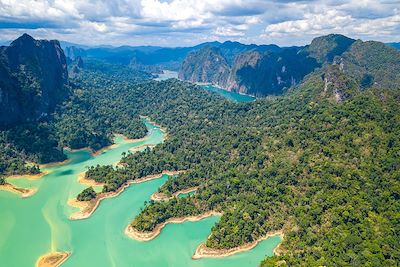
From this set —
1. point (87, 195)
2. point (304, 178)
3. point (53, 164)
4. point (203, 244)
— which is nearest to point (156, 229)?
point (203, 244)

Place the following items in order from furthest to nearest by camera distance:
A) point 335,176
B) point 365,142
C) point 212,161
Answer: point 212,161 < point 365,142 < point 335,176

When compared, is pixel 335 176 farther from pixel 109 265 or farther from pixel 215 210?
pixel 109 265

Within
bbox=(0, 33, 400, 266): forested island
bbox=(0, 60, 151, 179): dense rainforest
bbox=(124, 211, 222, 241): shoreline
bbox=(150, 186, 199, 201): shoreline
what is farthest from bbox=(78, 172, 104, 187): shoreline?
bbox=(124, 211, 222, 241): shoreline

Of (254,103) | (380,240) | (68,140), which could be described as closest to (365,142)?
(380,240)

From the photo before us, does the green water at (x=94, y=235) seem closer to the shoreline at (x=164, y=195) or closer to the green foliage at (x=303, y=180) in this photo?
the shoreline at (x=164, y=195)

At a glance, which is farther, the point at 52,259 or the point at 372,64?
the point at 372,64

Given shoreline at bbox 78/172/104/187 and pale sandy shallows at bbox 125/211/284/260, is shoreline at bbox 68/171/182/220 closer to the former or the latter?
shoreline at bbox 78/172/104/187

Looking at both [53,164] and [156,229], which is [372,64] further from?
[156,229]
